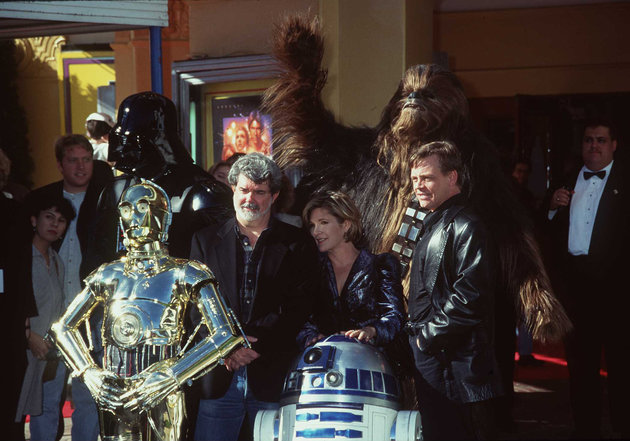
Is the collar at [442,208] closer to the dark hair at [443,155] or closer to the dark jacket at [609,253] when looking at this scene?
the dark hair at [443,155]

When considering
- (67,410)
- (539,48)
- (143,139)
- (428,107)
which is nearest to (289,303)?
(143,139)

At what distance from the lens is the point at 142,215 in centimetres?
288

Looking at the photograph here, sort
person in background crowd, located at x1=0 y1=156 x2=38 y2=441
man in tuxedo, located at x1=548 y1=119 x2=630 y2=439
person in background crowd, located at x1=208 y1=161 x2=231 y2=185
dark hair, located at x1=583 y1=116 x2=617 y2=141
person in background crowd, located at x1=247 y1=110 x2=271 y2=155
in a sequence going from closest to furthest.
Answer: person in background crowd, located at x1=0 y1=156 x2=38 y2=441 → man in tuxedo, located at x1=548 y1=119 x2=630 y2=439 → dark hair, located at x1=583 y1=116 x2=617 y2=141 → person in background crowd, located at x1=208 y1=161 x2=231 y2=185 → person in background crowd, located at x1=247 y1=110 x2=271 y2=155

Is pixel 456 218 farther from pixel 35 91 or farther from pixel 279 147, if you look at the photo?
pixel 35 91

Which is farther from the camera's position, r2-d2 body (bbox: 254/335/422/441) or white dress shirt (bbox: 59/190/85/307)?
white dress shirt (bbox: 59/190/85/307)

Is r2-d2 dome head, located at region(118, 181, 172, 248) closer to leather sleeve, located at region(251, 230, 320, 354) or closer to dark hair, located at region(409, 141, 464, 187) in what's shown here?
leather sleeve, located at region(251, 230, 320, 354)

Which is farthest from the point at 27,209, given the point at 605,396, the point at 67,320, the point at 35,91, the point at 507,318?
the point at 35,91

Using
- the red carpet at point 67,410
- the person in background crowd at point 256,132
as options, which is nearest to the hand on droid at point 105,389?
the red carpet at point 67,410

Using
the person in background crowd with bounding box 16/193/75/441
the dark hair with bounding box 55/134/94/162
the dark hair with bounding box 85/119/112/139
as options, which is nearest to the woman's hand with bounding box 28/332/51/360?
the person in background crowd with bounding box 16/193/75/441

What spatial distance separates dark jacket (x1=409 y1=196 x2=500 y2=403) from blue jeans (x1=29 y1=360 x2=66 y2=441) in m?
2.24

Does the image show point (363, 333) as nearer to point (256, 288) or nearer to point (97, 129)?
point (256, 288)

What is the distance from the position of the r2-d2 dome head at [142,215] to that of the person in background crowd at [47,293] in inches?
74.4

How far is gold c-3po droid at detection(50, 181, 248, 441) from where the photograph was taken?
2773mm

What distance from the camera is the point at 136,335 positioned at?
9.25 ft
